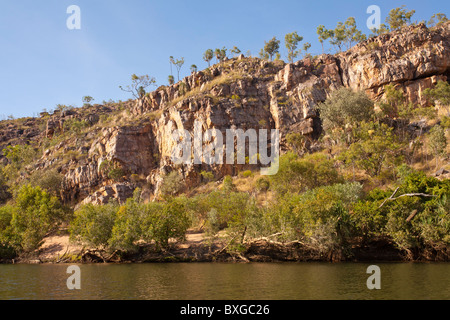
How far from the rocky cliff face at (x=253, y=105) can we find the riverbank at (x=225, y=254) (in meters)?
25.3

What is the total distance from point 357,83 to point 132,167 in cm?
5701

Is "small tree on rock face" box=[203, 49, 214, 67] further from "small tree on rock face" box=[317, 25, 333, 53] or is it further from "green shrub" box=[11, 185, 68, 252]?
"green shrub" box=[11, 185, 68, 252]

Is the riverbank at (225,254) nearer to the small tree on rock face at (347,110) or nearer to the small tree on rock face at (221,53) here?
the small tree on rock face at (347,110)

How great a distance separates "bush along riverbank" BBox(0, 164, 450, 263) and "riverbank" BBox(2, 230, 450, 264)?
0.10 metres

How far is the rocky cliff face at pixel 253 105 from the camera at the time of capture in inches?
2660

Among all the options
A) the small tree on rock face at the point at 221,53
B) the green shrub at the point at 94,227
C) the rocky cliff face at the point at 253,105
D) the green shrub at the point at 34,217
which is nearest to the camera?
the green shrub at the point at 94,227

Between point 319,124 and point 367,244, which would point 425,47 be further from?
point 367,244

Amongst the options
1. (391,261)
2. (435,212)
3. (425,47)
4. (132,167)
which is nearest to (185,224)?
(391,261)

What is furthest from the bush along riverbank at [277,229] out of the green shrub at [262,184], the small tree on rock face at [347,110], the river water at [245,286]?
the small tree on rock face at [347,110]

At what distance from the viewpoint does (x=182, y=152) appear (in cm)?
7181

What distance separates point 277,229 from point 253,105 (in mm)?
48341

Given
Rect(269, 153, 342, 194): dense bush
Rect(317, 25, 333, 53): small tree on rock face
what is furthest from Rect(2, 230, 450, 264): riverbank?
Rect(317, 25, 333, 53): small tree on rock face

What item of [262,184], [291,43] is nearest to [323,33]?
[291,43]

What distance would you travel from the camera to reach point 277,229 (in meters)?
33.3
